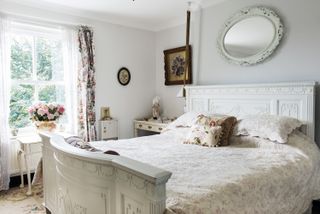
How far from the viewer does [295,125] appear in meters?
2.58

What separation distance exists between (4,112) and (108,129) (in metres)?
1.56

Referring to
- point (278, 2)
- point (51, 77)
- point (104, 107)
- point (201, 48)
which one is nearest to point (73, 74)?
point (51, 77)

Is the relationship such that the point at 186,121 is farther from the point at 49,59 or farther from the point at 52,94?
the point at 49,59

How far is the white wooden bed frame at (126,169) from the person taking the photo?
119 centimetres

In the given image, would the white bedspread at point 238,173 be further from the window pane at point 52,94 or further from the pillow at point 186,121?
the window pane at point 52,94

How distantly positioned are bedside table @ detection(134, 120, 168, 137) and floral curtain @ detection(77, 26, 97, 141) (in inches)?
34.2

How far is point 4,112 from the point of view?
10.6 feet

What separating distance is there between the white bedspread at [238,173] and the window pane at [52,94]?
1625 mm

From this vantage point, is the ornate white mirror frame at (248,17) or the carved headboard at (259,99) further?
the ornate white mirror frame at (248,17)

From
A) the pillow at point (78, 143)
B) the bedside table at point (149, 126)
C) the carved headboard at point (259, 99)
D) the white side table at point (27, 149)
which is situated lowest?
the white side table at point (27, 149)

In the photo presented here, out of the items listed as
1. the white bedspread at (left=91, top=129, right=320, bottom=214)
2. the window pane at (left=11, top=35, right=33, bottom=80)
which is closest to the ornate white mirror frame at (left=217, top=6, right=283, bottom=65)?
the white bedspread at (left=91, top=129, right=320, bottom=214)

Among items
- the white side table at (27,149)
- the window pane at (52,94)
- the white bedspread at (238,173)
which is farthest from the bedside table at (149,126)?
the white side table at (27,149)

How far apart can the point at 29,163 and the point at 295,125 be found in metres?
3.18

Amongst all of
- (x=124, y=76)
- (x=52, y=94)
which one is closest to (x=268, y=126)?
(x=124, y=76)
